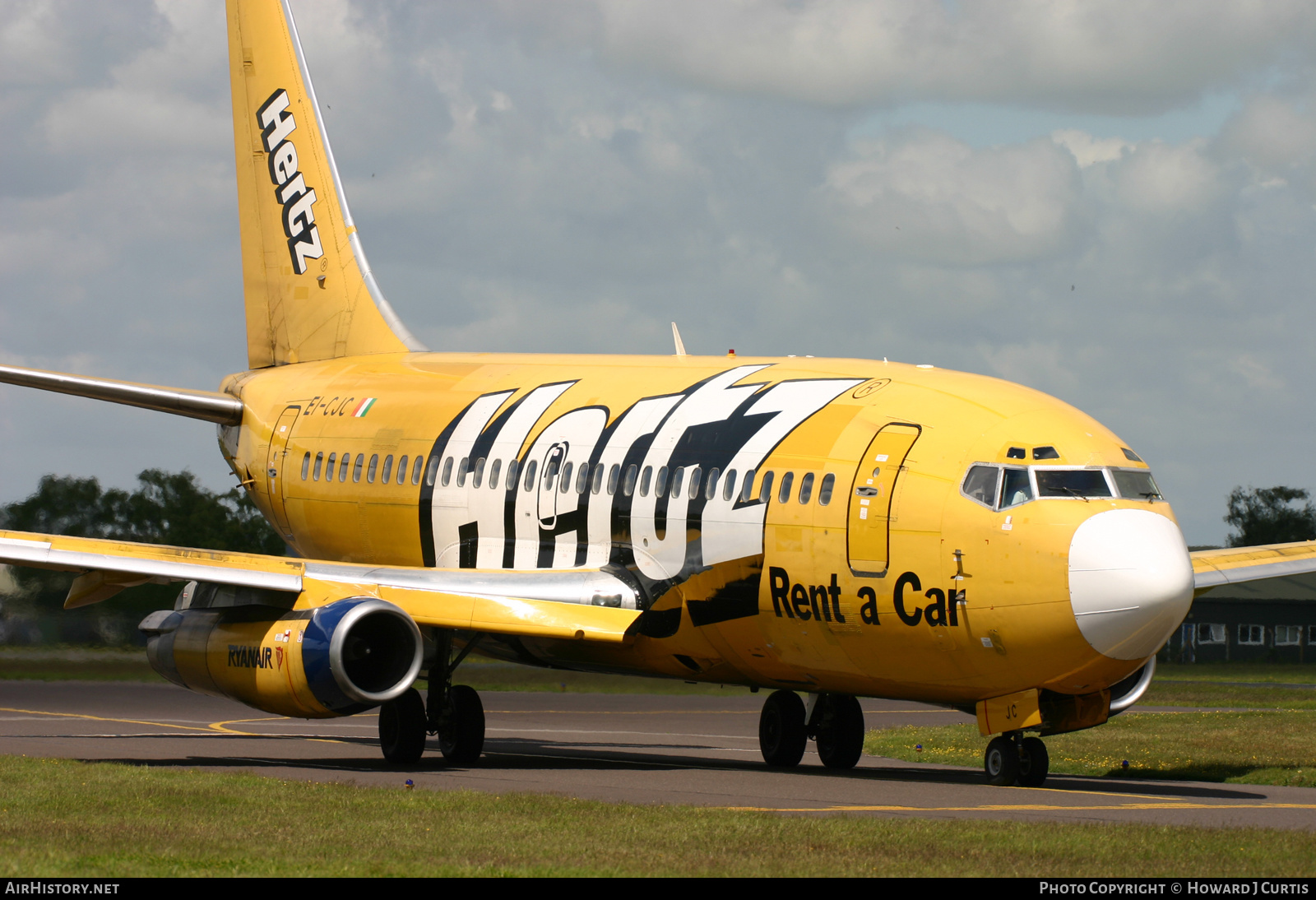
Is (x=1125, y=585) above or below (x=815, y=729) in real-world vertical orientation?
above

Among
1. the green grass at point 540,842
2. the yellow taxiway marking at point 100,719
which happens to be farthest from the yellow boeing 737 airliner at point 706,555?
the yellow taxiway marking at point 100,719

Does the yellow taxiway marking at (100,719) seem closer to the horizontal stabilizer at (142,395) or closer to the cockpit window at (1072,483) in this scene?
the horizontal stabilizer at (142,395)

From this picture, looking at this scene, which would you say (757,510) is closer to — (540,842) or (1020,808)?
(1020,808)

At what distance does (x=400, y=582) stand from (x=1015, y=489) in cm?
786

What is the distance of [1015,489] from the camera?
713 inches

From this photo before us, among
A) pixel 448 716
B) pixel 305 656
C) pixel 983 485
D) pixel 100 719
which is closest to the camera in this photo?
pixel 983 485

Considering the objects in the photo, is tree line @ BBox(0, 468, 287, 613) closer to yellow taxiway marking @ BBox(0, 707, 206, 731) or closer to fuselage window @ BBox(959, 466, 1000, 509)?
yellow taxiway marking @ BBox(0, 707, 206, 731)

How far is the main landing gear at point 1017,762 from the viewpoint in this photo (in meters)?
19.1

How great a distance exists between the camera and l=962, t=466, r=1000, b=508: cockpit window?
18.2m

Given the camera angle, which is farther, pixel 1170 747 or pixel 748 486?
pixel 1170 747

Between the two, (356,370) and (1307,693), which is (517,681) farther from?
(1307,693)

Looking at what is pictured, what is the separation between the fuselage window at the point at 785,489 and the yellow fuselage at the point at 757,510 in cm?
6

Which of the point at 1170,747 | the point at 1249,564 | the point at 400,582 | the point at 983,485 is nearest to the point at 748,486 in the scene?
the point at 983,485

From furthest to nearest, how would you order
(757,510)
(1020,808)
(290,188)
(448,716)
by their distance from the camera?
1. (290,188)
2. (448,716)
3. (757,510)
4. (1020,808)
